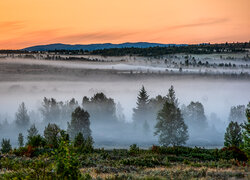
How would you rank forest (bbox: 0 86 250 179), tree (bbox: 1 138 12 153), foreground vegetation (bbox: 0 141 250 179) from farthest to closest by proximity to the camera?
1. tree (bbox: 1 138 12 153)
2. forest (bbox: 0 86 250 179)
3. foreground vegetation (bbox: 0 141 250 179)

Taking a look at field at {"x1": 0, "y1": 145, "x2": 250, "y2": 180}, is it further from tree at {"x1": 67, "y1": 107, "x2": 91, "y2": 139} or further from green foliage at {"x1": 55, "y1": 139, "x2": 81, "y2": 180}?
tree at {"x1": 67, "y1": 107, "x2": 91, "y2": 139}

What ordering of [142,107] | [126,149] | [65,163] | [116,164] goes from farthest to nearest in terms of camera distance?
[142,107] → [126,149] → [116,164] → [65,163]

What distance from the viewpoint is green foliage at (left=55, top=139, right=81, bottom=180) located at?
9523 millimetres

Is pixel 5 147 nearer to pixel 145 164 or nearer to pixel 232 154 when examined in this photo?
pixel 145 164

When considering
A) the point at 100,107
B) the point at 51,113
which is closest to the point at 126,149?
the point at 100,107

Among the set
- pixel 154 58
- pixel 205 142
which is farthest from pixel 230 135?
pixel 154 58

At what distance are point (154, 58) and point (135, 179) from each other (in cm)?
16395

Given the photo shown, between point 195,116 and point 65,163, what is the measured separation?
124496mm

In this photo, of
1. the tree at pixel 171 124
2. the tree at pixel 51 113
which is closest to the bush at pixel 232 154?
the tree at pixel 171 124

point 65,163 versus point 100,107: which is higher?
point 65,163

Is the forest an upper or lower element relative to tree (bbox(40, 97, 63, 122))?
upper

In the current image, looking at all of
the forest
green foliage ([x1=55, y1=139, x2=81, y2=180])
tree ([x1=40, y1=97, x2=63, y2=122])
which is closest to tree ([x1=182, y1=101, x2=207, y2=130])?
the forest

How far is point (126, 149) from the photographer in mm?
34406

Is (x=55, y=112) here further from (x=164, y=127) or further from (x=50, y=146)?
(x=50, y=146)
